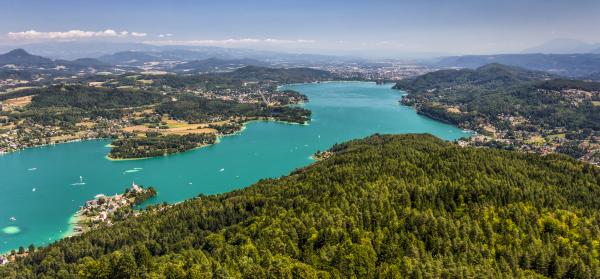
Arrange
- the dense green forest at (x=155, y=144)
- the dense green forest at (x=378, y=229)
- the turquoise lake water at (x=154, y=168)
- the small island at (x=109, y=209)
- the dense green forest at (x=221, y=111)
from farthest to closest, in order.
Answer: the dense green forest at (x=221, y=111), the dense green forest at (x=155, y=144), the turquoise lake water at (x=154, y=168), the small island at (x=109, y=209), the dense green forest at (x=378, y=229)

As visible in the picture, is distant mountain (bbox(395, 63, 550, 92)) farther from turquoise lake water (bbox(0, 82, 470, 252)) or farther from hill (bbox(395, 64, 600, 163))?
turquoise lake water (bbox(0, 82, 470, 252))

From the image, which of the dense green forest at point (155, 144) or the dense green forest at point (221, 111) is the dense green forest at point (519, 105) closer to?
the dense green forest at point (221, 111)

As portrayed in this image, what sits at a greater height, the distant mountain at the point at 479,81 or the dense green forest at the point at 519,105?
the distant mountain at the point at 479,81

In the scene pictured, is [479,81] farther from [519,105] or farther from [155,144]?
[155,144]

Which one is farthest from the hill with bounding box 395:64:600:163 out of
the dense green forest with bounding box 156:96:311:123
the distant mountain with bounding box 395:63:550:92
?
the dense green forest with bounding box 156:96:311:123

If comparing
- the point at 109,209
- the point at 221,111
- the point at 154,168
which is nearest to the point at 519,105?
the point at 221,111

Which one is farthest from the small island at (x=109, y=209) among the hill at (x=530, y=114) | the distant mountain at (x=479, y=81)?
the distant mountain at (x=479, y=81)
